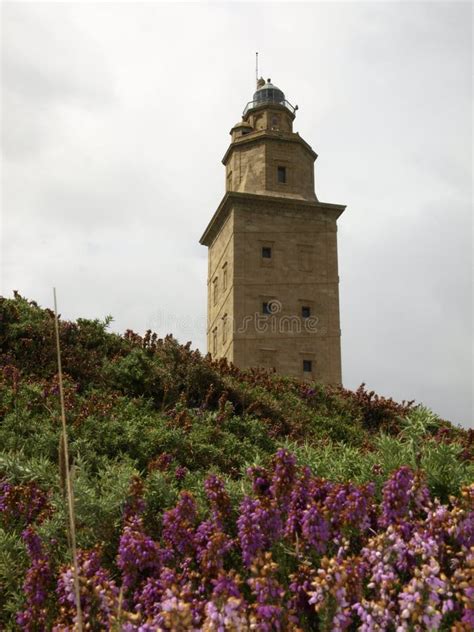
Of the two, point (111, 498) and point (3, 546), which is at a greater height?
point (111, 498)

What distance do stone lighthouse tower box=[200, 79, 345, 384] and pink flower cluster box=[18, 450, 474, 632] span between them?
110 feet

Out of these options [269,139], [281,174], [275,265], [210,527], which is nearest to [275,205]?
[281,174]

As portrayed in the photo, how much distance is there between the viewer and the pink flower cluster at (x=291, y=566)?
3230mm

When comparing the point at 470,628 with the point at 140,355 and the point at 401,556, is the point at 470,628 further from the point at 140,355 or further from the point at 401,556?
the point at 140,355

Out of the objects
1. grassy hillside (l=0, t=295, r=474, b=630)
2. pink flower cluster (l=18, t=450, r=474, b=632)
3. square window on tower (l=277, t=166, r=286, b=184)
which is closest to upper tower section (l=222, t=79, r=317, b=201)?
square window on tower (l=277, t=166, r=286, b=184)

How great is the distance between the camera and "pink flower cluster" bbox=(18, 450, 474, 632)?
323 cm

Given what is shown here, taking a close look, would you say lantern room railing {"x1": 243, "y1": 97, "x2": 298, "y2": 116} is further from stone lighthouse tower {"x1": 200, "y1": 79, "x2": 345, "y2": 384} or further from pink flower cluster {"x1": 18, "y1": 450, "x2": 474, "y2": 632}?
pink flower cluster {"x1": 18, "y1": 450, "x2": 474, "y2": 632}

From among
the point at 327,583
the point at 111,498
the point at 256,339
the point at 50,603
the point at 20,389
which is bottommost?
the point at 50,603

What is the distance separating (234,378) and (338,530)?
6.69 metres

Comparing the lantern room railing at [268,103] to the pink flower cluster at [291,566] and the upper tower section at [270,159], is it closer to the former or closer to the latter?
the upper tower section at [270,159]

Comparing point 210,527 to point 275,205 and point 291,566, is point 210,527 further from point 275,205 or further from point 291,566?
point 275,205

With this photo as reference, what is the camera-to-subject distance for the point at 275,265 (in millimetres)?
41000

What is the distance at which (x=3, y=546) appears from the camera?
4.39m

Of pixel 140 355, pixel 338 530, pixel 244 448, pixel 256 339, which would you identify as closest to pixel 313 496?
pixel 338 530
